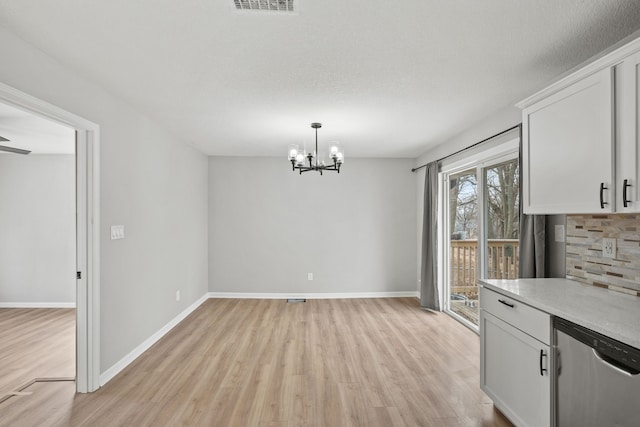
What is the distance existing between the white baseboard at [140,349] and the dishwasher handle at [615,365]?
3442 mm

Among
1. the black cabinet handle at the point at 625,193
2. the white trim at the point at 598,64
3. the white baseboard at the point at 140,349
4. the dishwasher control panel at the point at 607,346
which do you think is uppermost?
the white trim at the point at 598,64

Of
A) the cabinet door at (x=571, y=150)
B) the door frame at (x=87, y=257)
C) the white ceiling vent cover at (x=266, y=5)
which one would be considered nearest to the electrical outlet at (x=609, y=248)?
the cabinet door at (x=571, y=150)

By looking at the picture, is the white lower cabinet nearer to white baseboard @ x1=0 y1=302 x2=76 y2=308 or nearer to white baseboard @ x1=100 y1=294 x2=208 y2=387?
white baseboard @ x1=100 y1=294 x2=208 y2=387

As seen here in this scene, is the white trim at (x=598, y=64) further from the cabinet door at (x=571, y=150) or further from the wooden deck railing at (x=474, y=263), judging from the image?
the wooden deck railing at (x=474, y=263)

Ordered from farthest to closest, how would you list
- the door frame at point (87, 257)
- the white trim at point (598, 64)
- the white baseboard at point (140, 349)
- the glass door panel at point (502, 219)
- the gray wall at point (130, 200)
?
1. the glass door panel at point (502, 219)
2. the white baseboard at point (140, 349)
3. the door frame at point (87, 257)
4. the gray wall at point (130, 200)
5. the white trim at point (598, 64)

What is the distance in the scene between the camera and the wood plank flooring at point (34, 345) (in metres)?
2.91

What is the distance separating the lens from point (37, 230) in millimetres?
5066

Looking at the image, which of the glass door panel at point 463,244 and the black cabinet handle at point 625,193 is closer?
the black cabinet handle at point 625,193

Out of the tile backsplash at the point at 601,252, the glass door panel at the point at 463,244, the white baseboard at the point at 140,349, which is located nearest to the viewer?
the tile backsplash at the point at 601,252

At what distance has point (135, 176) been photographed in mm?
3305

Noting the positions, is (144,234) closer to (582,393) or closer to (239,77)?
(239,77)

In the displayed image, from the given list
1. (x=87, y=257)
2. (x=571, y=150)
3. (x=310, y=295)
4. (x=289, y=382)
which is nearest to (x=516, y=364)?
(x=571, y=150)

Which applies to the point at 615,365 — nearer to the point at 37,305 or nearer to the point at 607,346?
the point at 607,346

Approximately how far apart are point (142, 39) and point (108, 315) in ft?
7.44
